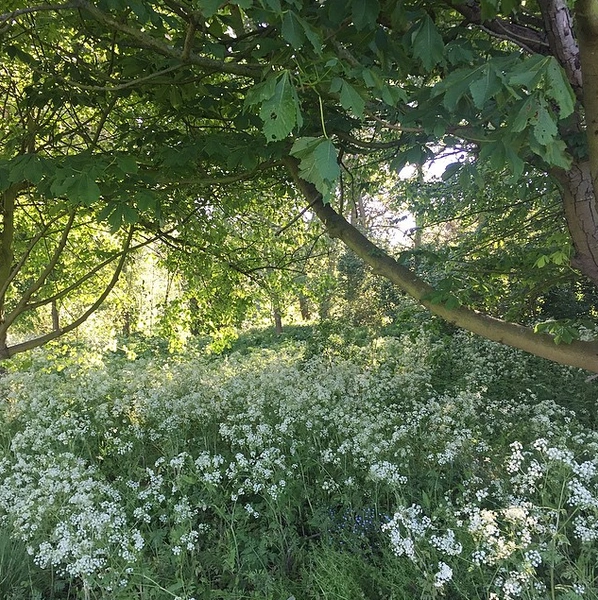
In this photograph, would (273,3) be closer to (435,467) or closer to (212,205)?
(435,467)

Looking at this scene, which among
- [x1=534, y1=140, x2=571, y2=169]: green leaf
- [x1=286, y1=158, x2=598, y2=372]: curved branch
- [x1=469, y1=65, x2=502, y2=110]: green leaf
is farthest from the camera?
[x1=286, y1=158, x2=598, y2=372]: curved branch

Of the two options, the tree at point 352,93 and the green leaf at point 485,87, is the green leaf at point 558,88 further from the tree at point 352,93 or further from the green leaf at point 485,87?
the green leaf at point 485,87

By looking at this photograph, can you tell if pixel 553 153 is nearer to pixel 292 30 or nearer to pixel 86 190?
pixel 292 30

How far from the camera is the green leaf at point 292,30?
1.51m

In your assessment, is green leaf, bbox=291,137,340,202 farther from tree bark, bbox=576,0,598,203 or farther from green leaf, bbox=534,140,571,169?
tree bark, bbox=576,0,598,203

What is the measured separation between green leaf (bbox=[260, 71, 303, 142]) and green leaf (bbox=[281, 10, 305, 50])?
0.16 m

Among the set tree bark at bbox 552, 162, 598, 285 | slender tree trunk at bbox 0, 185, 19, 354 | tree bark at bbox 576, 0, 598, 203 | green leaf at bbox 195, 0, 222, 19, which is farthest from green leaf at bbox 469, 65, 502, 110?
slender tree trunk at bbox 0, 185, 19, 354

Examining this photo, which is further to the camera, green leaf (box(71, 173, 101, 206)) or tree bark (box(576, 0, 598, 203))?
green leaf (box(71, 173, 101, 206))

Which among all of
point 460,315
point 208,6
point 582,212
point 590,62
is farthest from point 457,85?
point 460,315

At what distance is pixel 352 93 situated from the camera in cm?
152

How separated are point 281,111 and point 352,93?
0.28 metres

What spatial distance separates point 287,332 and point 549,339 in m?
13.7

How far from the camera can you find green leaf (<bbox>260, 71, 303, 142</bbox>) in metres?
1.41

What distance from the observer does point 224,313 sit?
18.1 feet
